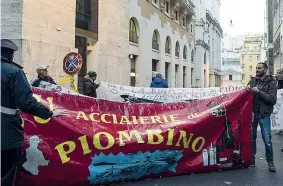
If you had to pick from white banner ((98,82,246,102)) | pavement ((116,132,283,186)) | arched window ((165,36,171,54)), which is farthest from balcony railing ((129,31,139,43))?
pavement ((116,132,283,186))

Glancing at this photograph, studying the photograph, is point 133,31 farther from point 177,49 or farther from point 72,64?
point 72,64

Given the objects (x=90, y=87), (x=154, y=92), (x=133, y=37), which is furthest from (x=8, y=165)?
(x=133, y=37)

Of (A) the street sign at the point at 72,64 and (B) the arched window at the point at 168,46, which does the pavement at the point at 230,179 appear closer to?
(A) the street sign at the point at 72,64

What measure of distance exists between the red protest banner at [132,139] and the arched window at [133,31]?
18.3 metres

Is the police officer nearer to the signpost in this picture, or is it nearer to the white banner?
the white banner

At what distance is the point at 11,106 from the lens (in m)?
3.71

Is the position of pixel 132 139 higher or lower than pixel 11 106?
lower

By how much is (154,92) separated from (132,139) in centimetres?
483

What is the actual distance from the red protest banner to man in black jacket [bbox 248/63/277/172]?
0.16 metres

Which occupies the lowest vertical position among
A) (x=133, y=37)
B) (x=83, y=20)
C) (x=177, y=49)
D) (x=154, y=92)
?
(x=154, y=92)

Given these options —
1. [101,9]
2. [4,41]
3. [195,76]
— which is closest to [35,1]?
[101,9]

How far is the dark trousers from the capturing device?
373 centimetres

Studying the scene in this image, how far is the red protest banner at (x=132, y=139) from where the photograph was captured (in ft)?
16.8

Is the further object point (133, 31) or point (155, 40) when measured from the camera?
point (155, 40)
